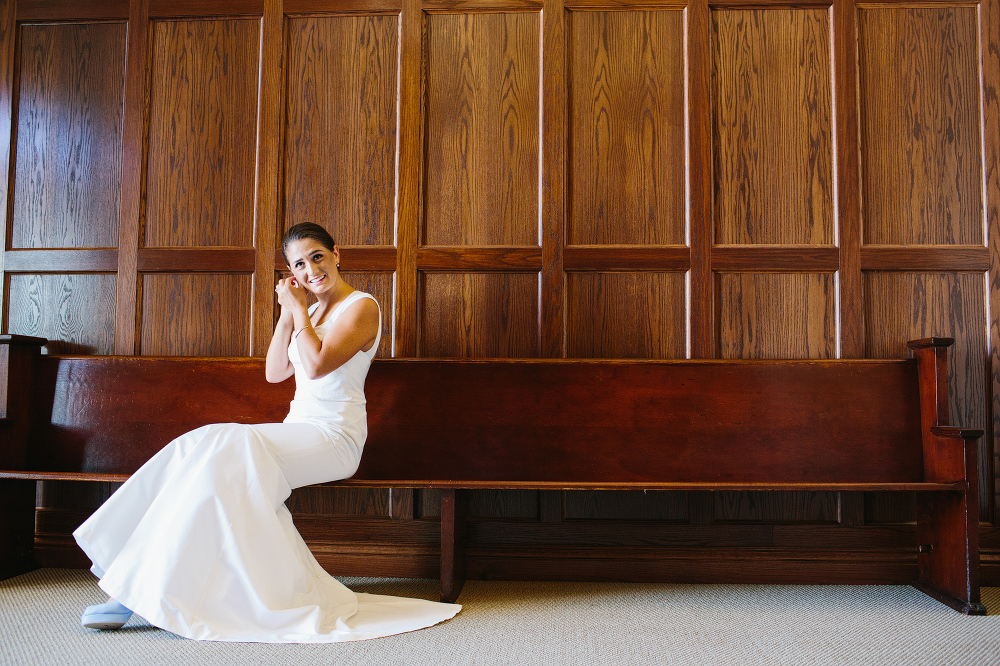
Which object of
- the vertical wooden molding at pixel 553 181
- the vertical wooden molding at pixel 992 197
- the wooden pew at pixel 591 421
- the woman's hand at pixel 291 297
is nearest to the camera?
the woman's hand at pixel 291 297

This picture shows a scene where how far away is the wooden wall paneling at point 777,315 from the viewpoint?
8.93 ft

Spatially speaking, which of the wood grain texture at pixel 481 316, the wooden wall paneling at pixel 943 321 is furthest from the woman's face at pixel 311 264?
the wooden wall paneling at pixel 943 321

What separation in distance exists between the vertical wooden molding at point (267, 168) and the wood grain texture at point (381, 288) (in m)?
0.11

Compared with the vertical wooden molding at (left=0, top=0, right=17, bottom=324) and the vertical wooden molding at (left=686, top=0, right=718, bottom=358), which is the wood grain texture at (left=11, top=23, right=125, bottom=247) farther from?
the vertical wooden molding at (left=686, top=0, right=718, bottom=358)

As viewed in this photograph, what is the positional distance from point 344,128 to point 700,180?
1.58 metres

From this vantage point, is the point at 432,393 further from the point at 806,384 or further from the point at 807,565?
the point at 807,565

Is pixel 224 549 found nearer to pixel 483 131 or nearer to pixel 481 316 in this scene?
pixel 481 316

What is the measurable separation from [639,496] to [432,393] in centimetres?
97

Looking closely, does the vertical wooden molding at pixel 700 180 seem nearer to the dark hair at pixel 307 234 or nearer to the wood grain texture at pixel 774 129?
the wood grain texture at pixel 774 129

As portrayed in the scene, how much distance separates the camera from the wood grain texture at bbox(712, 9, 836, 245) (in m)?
2.77

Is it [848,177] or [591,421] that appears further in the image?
[848,177]

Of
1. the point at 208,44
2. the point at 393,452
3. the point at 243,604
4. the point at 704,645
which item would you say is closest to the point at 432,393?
the point at 393,452

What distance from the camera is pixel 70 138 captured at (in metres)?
2.96

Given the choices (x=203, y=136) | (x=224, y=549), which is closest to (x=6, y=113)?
(x=203, y=136)
